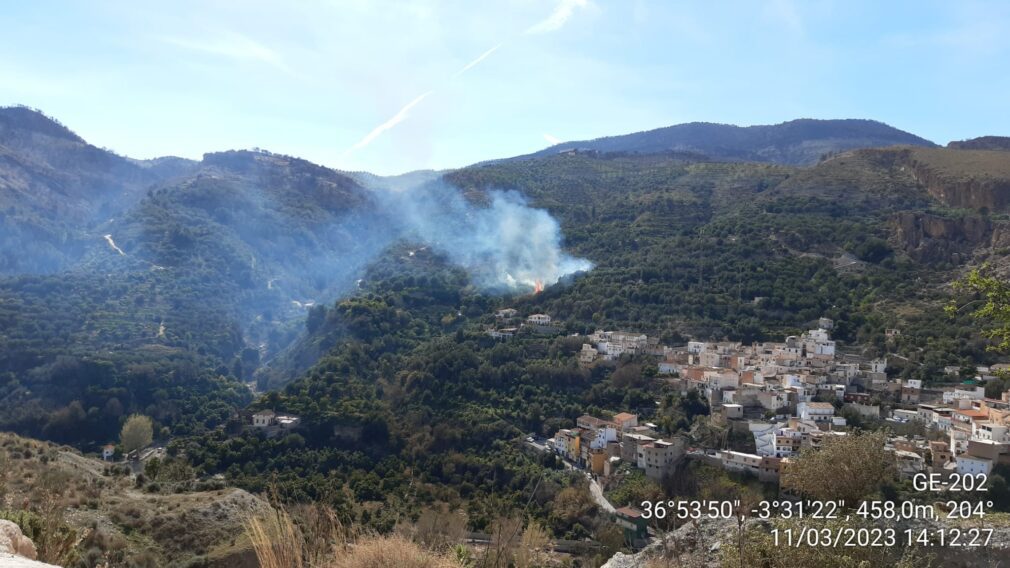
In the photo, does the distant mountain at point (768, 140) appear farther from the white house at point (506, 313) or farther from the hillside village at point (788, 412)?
the hillside village at point (788, 412)

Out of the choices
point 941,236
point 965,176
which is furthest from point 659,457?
point 965,176

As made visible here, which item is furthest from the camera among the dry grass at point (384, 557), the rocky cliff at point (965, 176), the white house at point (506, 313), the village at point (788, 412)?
the rocky cliff at point (965, 176)

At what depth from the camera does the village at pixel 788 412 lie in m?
18.3

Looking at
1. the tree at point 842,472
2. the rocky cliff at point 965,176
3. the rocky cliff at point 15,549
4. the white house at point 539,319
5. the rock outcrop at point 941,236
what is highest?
the rocky cliff at point 965,176

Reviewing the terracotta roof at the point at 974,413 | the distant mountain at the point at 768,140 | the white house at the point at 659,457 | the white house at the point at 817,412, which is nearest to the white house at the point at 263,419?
the white house at the point at 659,457

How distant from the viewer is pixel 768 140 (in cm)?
10756

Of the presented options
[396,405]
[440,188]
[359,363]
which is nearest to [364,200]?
[440,188]

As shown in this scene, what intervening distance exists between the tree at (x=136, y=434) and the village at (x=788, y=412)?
1459 cm

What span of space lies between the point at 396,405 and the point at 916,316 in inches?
870

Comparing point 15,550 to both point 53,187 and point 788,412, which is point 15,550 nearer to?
point 788,412

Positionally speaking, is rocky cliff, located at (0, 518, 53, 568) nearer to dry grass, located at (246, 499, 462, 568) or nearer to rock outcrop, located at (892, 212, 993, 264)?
dry grass, located at (246, 499, 462, 568)

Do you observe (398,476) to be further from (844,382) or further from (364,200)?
(364,200)

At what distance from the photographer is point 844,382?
25234mm

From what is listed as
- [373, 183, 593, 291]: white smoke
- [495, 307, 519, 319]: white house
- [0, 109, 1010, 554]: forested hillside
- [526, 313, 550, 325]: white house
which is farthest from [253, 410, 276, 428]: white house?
[373, 183, 593, 291]: white smoke
